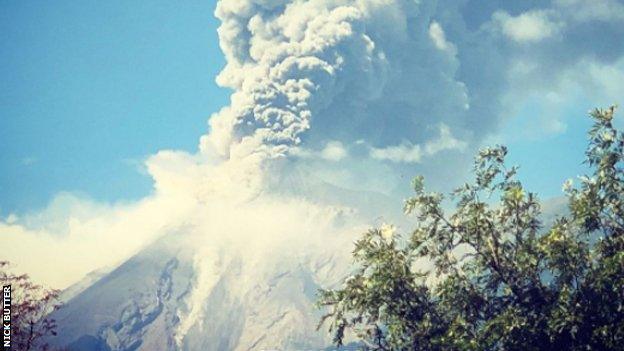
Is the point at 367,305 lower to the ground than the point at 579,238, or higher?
lower

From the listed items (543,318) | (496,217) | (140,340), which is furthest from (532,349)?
(140,340)

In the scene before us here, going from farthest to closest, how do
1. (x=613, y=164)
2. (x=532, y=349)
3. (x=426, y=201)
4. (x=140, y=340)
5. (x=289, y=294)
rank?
1. (x=289, y=294)
2. (x=140, y=340)
3. (x=426, y=201)
4. (x=613, y=164)
5. (x=532, y=349)

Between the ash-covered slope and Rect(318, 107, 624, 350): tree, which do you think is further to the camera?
the ash-covered slope

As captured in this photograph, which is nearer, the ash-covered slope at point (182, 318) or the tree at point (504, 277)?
the tree at point (504, 277)

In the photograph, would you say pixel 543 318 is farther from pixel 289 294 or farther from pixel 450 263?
pixel 289 294

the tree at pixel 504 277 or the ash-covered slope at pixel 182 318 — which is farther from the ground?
the ash-covered slope at pixel 182 318

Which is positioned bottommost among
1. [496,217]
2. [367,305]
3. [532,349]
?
[532,349]

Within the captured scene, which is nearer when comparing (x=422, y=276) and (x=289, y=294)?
(x=422, y=276)

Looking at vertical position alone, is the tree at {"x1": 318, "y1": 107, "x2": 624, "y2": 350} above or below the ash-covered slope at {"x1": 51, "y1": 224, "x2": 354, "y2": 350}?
below
